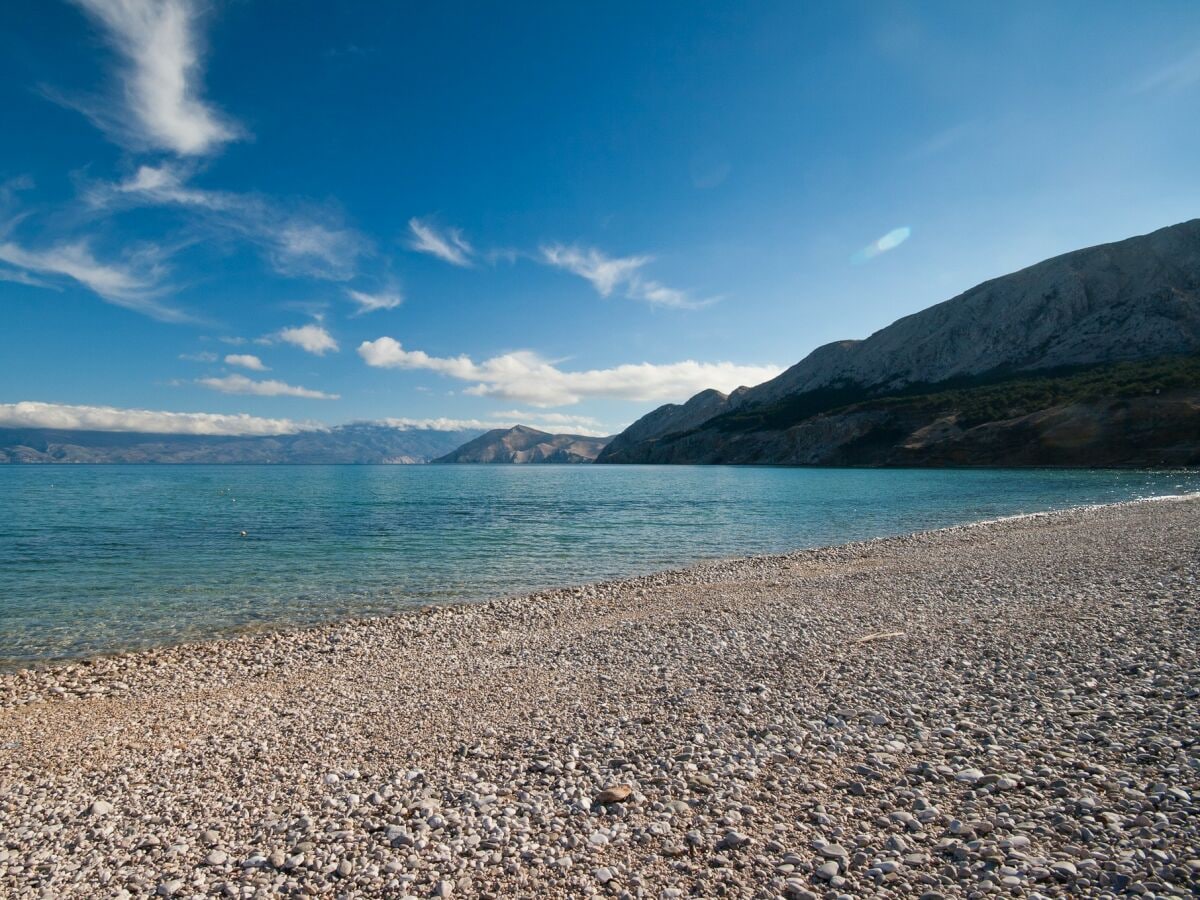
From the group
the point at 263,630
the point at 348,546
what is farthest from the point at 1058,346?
the point at 263,630

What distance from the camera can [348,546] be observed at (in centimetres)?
3753

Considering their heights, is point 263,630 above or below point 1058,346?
below

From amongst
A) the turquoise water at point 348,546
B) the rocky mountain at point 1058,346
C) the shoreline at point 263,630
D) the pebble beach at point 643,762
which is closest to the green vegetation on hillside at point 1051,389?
the rocky mountain at point 1058,346

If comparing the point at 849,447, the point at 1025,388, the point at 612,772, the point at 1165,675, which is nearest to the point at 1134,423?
the point at 1025,388

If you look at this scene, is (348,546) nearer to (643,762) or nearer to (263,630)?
(263,630)

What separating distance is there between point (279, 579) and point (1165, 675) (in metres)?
29.9

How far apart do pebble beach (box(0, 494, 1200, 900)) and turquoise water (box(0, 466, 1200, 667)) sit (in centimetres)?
572

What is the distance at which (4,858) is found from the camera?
22.5 ft

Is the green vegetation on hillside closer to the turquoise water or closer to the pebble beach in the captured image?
the turquoise water

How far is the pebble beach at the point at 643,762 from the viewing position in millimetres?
5965

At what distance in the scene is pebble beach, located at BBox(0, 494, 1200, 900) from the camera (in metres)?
5.96

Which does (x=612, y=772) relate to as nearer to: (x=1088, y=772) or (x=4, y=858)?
(x=1088, y=772)

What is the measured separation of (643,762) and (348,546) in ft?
110

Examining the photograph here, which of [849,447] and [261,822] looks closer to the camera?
[261,822]
